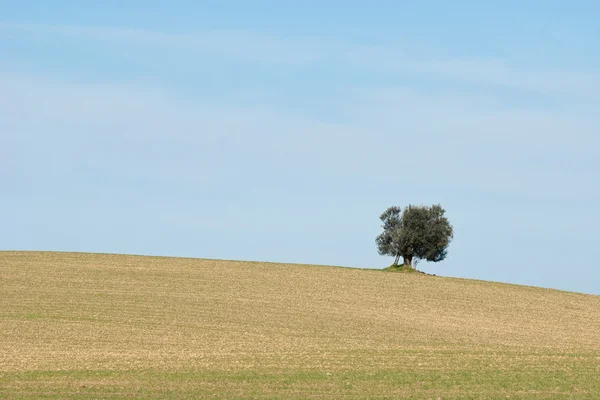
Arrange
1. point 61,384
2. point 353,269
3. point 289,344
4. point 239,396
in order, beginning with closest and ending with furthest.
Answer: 1. point 239,396
2. point 61,384
3. point 289,344
4. point 353,269

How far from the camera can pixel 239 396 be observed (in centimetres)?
2069

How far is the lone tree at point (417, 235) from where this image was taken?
65.6 meters

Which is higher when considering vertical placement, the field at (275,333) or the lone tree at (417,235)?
the lone tree at (417,235)

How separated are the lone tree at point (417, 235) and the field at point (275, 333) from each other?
28.9 ft

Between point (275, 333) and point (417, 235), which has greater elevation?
point (417, 235)

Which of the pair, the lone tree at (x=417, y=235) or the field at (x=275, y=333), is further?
the lone tree at (x=417, y=235)

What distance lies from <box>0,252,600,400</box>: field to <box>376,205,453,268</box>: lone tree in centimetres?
882

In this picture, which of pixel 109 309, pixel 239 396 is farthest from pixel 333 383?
pixel 109 309

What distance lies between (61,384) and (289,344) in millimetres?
10700

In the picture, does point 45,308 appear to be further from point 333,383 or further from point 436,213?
point 436,213

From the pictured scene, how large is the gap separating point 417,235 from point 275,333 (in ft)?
105

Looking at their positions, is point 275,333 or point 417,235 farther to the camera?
point 417,235

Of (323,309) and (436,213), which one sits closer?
(323,309)

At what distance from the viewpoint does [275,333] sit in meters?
34.9
